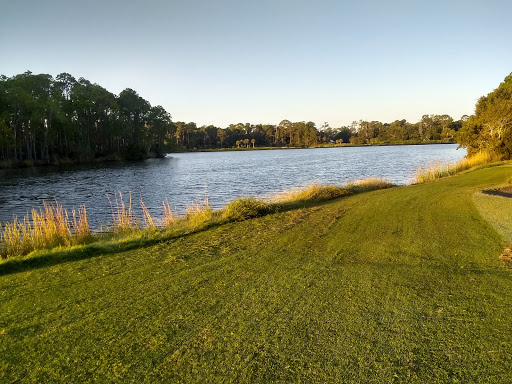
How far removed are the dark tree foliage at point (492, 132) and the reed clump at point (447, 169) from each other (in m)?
1.05

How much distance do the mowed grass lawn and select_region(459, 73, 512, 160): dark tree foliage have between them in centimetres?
2905

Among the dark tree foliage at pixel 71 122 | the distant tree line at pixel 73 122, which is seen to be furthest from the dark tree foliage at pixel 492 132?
the dark tree foliage at pixel 71 122

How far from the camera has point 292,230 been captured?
9391mm

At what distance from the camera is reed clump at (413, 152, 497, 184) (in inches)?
1000

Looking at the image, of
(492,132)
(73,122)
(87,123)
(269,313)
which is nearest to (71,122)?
(73,122)

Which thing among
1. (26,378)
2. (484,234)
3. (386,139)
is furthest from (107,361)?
(386,139)

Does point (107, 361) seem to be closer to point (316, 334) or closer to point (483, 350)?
point (316, 334)

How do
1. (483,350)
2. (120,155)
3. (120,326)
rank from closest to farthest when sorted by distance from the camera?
(483,350)
(120,326)
(120,155)

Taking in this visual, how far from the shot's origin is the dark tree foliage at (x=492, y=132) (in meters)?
31.2

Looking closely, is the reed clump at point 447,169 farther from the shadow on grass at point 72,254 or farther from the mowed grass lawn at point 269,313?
the shadow on grass at point 72,254

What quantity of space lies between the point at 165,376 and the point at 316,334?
1678 millimetres

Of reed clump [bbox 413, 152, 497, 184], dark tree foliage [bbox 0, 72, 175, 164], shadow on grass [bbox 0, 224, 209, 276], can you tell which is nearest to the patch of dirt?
reed clump [bbox 413, 152, 497, 184]

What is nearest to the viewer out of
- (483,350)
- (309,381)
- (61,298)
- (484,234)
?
(309,381)

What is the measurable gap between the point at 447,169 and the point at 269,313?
27476 millimetres
